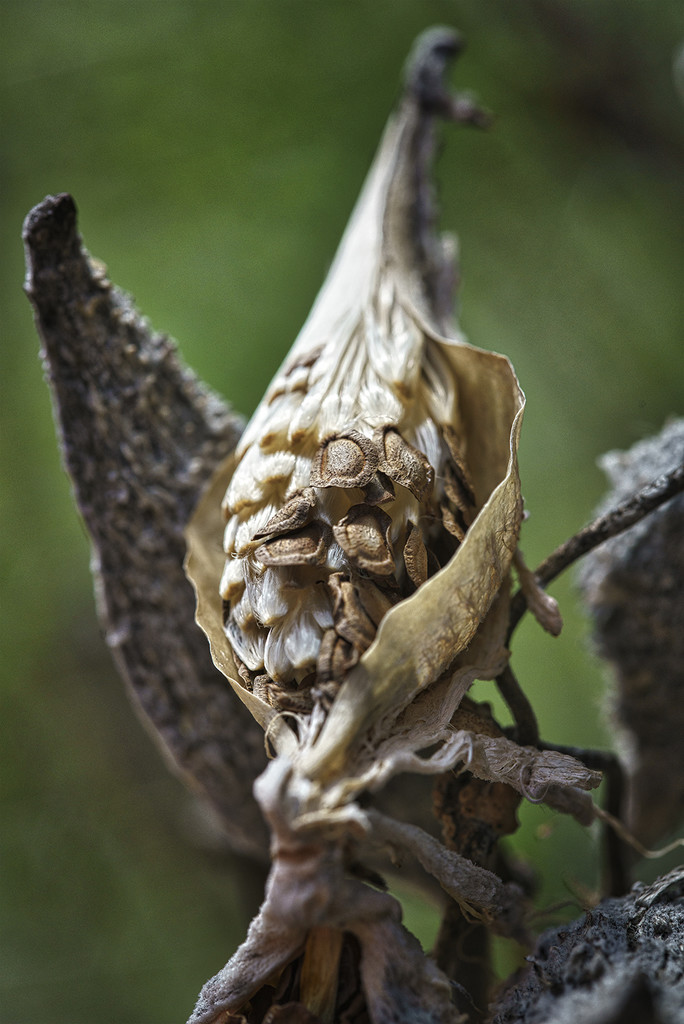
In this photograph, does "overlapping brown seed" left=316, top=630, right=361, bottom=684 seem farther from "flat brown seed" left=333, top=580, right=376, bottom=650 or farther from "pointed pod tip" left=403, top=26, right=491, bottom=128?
"pointed pod tip" left=403, top=26, right=491, bottom=128

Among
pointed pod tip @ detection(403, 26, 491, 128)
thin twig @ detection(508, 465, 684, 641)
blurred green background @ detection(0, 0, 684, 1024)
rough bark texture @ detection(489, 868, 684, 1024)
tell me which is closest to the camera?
rough bark texture @ detection(489, 868, 684, 1024)

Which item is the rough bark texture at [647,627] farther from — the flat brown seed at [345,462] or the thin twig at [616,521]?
the flat brown seed at [345,462]

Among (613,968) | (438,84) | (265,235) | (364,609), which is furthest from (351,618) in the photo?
(265,235)

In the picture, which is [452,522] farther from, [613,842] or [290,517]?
[613,842]

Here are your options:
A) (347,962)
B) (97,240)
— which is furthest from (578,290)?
(347,962)

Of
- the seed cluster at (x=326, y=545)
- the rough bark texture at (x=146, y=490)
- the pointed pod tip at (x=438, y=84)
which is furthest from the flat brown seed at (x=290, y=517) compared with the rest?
the pointed pod tip at (x=438, y=84)

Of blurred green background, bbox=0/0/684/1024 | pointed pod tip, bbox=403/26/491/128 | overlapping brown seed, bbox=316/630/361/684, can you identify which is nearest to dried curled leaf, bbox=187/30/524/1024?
overlapping brown seed, bbox=316/630/361/684

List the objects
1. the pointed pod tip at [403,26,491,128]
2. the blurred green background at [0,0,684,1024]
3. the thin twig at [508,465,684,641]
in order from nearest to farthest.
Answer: the thin twig at [508,465,684,641] → the pointed pod tip at [403,26,491,128] → the blurred green background at [0,0,684,1024]
